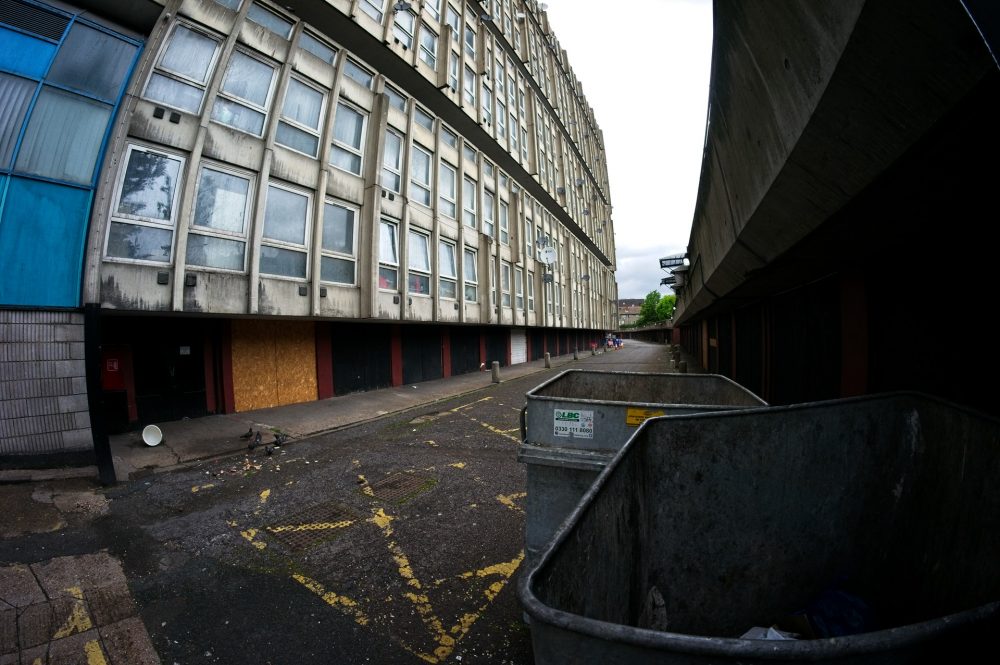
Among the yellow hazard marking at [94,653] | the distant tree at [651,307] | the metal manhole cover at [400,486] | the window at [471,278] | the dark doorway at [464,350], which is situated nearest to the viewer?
the yellow hazard marking at [94,653]

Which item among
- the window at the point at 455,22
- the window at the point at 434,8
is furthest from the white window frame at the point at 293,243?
the window at the point at 455,22

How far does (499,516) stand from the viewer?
4453mm

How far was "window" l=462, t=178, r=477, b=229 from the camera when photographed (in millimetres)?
18375

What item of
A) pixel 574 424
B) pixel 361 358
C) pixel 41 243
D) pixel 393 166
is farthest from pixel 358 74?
pixel 574 424

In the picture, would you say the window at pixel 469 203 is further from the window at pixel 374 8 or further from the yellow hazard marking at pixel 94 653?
the yellow hazard marking at pixel 94 653

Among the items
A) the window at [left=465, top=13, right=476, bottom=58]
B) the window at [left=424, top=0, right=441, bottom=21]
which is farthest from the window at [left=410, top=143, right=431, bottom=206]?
the window at [left=465, top=13, right=476, bottom=58]

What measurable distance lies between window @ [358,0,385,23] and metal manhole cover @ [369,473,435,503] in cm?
1335

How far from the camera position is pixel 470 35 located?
19.7 meters

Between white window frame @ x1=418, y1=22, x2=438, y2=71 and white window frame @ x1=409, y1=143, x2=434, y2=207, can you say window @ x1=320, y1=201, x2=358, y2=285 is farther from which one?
white window frame @ x1=418, y1=22, x2=438, y2=71

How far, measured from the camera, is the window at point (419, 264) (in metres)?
14.4

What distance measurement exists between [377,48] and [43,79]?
8.78m

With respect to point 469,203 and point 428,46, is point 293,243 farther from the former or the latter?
point 428,46

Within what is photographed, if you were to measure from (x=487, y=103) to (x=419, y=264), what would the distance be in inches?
430

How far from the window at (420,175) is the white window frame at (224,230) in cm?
592
